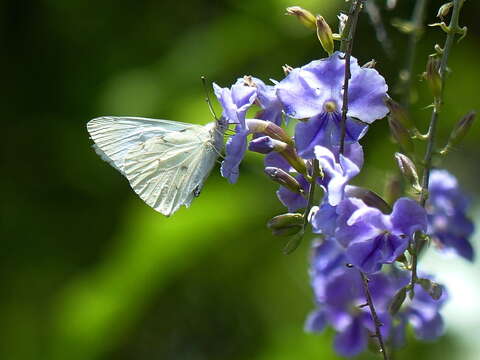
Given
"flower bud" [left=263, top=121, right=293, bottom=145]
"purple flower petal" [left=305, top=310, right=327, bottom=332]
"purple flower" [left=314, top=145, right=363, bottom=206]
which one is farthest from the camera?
"purple flower petal" [left=305, top=310, right=327, bottom=332]

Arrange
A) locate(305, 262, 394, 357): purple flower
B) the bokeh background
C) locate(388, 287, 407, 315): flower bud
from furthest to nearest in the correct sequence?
the bokeh background
locate(305, 262, 394, 357): purple flower
locate(388, 287, 407, 315): flower bud

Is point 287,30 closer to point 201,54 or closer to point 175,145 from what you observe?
point 201,54

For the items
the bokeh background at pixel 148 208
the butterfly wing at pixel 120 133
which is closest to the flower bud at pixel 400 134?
the butterfly wing at pixel 120 133

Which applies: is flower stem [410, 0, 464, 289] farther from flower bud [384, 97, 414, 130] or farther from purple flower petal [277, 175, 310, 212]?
purple flower petal [277, 175, 310, 212]

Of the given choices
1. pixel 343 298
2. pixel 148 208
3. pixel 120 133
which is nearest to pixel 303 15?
pixel 120 133

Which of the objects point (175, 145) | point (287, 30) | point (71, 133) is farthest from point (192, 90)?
point (175, 145)

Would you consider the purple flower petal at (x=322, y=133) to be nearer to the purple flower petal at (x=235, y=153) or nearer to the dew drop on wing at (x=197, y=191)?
the purple flower petal at (x=235, y=153)

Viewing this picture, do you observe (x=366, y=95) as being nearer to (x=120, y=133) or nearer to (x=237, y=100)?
(x=237, y=100)

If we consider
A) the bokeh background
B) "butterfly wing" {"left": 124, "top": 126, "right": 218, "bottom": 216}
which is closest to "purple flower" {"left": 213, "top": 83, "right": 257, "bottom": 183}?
"butterfly wing" {"left": 124, "top": 126, "right": 218, "bottom": 216}
